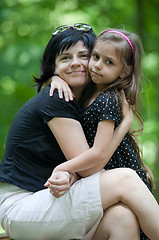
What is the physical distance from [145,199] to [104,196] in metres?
0.21

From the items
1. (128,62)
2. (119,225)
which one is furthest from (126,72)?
(119,225)

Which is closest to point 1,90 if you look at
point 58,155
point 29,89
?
point 29,89

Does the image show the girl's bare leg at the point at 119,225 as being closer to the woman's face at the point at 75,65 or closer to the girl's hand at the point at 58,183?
the girl's hand at the point at 58,183

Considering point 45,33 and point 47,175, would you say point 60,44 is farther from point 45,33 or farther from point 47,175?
point 45,33

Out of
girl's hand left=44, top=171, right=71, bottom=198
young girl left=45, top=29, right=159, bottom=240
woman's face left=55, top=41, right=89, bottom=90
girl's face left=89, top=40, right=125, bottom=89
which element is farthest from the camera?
woman's face left=55, top=41, right=89, bottom=90

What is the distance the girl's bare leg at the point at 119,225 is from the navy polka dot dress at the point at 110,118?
11.7 inches

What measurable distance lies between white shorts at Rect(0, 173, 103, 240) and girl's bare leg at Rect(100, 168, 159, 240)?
2.1 inches

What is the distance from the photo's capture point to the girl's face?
6.40 ft

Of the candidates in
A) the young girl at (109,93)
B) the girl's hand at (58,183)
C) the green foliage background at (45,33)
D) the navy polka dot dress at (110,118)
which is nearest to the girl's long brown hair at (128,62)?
the young girl at (109,93)

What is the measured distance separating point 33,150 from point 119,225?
0.62 metres

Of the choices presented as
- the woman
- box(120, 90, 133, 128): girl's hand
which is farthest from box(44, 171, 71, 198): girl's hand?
box(120, 90, 133, 128): girl's hand

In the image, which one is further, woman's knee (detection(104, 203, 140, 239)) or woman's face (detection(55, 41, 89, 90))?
woman's face (detection(55, 41, 89, 90))

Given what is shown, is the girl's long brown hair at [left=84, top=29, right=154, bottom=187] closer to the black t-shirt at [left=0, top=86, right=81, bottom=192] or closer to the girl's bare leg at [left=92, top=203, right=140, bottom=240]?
the black t-shirt at [left=0, top=86, right=81, bottom=192]

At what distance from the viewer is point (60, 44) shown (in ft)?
6.84
